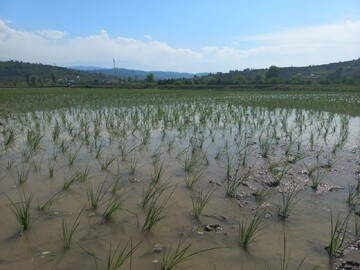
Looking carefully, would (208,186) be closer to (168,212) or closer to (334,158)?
(168,212)

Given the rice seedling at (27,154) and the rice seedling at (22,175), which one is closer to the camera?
the rice seedling at (22,175)

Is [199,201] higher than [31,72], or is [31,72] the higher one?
[31,72]

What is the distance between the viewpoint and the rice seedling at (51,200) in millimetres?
3718

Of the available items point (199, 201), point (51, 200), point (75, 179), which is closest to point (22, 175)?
point (75, 179)

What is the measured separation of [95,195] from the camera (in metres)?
4.17

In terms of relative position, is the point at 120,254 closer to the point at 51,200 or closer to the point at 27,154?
the point at 51,200

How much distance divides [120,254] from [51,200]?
5.45 feet

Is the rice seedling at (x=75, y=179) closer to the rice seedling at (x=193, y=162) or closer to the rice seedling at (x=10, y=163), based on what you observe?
the rice seedling at (x=10, y=163)

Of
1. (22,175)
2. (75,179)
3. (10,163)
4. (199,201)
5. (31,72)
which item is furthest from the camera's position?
(31,72)

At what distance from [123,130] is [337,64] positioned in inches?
3777

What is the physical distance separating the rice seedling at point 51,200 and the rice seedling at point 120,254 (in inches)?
47.8

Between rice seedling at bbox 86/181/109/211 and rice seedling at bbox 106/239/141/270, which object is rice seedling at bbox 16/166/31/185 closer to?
rice seedling at bbox 86/181/109/211

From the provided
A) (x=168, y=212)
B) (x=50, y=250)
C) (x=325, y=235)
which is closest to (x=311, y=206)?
(x=325, y=235)

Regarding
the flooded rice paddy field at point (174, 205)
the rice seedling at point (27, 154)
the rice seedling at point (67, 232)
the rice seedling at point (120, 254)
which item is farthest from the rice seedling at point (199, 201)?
the rice seedling at point (27, 154)
